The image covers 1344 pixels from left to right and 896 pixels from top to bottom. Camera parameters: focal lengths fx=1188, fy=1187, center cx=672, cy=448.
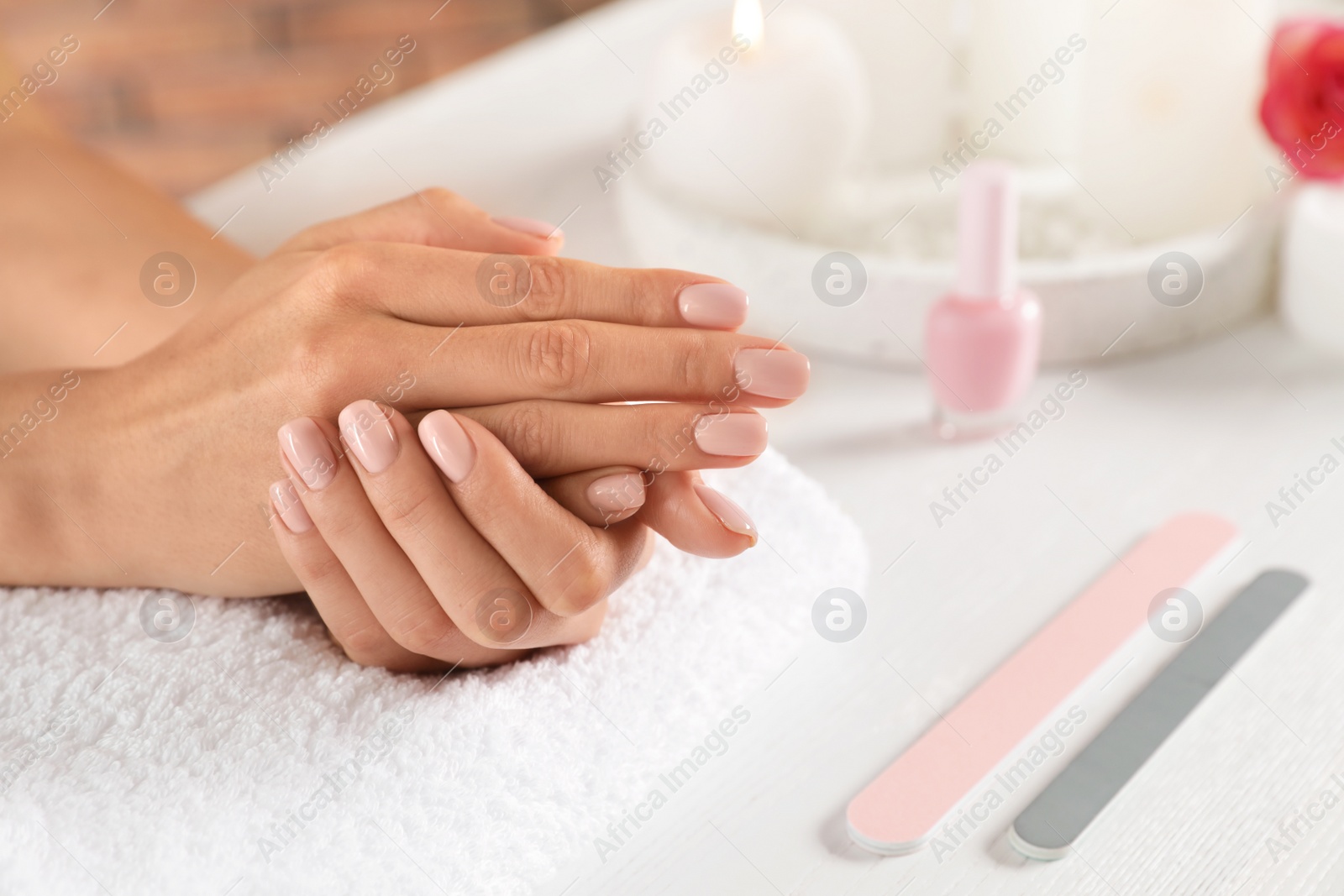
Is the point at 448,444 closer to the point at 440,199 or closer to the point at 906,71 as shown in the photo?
the point at 440,199

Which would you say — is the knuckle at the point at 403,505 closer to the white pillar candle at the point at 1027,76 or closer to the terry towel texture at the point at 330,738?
the terry towel texture at the point at 330,738

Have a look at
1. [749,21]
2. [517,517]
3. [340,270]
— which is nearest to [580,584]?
[517,517]

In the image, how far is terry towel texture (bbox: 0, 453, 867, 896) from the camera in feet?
1.18

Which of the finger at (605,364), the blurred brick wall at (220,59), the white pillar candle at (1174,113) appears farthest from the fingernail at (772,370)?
the blurred brick wall at (220,59)

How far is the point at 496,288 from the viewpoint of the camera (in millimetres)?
441

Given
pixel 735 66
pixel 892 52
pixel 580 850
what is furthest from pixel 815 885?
pixel 892 52

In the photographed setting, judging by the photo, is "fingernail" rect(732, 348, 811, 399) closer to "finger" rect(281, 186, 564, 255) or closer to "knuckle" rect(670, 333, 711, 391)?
"knuckle" rect(670, 333, 711, 391)

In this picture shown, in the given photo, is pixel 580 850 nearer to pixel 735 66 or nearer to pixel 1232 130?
pixel 735 66

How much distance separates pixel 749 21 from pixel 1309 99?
299 mm

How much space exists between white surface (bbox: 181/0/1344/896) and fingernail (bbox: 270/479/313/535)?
149 mm

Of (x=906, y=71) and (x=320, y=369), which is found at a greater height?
(x=906, y=71)

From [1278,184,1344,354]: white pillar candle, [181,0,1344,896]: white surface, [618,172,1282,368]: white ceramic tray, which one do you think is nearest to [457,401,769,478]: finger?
[181,0,1344,896]: white surface

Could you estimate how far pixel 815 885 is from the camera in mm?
384

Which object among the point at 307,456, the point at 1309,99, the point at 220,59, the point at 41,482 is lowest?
the point at 220,59
